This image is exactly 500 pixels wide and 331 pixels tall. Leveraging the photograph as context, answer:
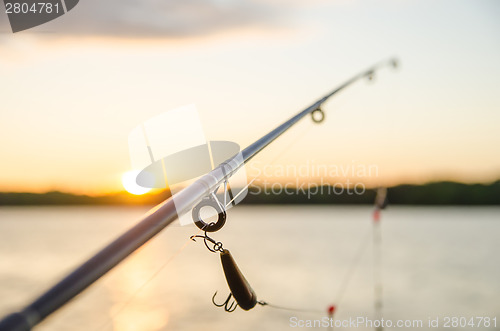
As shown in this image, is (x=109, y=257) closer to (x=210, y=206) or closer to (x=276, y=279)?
(x=210, y=206)

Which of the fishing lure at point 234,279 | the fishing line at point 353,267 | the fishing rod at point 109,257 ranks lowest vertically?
the fishing line at point 353,267

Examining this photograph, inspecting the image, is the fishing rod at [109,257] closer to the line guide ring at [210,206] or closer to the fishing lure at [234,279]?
the line guide ring at [210,206]

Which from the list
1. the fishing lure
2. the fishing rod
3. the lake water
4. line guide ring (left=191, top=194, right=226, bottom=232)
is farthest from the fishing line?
the fishing rod

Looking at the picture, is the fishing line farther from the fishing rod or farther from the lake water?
the fishing rod

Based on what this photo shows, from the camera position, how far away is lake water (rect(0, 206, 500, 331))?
15.9m

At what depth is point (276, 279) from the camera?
21281 millimetres

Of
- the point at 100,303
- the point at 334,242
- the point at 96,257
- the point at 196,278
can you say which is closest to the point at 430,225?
the point at 334,242

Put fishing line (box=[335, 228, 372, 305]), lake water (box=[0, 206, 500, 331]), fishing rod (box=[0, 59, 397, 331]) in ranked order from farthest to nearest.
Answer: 1. fishing line (box=[335, 228, 372, 305])
2. lake water (box=[0, 206, 500, 331])
3. fishing rod (box=[0, 59, 397, 331])

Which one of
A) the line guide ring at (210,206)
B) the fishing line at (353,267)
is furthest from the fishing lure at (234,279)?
the fishing line at (353,267)

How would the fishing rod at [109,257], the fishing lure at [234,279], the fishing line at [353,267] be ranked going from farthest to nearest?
the fishing line at [353,267] → the fishing lure at [234,279] → the fishing rod at [109,257]

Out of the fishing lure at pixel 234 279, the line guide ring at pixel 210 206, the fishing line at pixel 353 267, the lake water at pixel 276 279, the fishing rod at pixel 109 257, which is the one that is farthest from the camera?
the fishing line at pixel 353 267

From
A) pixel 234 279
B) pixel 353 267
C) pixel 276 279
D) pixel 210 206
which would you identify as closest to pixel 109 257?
pixel 210 206

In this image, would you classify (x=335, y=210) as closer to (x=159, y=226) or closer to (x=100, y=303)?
(x=100, y=303)

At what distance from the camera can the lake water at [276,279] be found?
15906mm
